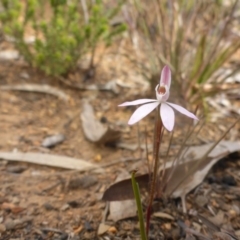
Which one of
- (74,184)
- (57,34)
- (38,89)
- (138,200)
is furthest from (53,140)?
(138,200)

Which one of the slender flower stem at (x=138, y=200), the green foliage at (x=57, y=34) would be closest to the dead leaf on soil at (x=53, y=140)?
the green foliage at (x=57, y=34)

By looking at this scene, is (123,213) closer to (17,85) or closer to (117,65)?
(17,85)

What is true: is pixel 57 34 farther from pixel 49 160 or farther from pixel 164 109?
pixel 164 109

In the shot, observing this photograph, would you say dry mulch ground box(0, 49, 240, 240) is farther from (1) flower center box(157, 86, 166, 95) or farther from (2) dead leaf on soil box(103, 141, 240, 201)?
(1) flower center box(157, 86, 166, 95)

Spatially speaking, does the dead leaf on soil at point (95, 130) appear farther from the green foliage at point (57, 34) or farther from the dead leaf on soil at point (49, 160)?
the green foliage at point (57, 34)

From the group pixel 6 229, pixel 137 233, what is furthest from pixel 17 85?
pixel 137 233

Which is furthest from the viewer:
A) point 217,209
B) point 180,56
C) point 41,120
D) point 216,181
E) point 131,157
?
point 180,56

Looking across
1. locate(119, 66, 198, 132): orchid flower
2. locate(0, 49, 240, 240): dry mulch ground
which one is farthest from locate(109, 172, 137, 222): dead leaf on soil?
locate(119, 66, 198, 132): orchid flower
